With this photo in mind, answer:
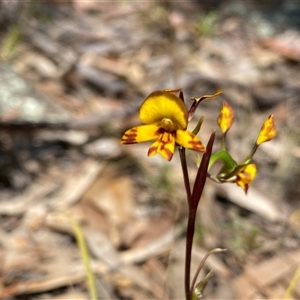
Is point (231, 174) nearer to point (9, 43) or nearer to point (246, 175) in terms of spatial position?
point (246, 175)

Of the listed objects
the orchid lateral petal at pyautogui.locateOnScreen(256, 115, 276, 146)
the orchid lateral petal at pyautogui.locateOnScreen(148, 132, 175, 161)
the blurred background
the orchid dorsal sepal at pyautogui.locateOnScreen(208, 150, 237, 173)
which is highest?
the blurred background

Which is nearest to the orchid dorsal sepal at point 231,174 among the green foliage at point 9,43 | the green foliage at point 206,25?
the green foliage at point 9,43

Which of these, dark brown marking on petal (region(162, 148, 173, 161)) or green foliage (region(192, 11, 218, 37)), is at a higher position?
green foliage (region(192, 11, 218, 37))

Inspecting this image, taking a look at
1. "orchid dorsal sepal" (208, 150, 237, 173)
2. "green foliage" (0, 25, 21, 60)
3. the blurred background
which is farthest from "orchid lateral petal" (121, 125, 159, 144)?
"green foliage" (0, 25, 21, 60)

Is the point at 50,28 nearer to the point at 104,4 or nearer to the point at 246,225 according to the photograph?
the point at 104,4

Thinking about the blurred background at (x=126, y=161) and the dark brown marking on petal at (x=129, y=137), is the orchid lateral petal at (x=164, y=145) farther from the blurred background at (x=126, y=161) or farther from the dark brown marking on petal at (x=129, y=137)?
the blurred background at (x=126, y=161)

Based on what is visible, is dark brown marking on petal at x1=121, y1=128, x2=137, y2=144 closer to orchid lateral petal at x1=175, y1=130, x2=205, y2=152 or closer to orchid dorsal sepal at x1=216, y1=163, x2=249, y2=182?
orchid lateral petal at x1=175, y1=130, x2=205, y2=152
